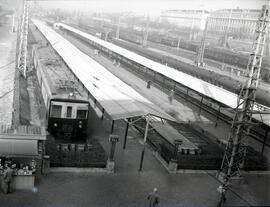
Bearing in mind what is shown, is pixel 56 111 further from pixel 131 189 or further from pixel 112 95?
pixel 131 189

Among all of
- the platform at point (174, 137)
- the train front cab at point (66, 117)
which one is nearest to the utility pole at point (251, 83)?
the platform at point (174, 137)

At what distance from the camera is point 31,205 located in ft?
45.0

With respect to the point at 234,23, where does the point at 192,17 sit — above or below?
above

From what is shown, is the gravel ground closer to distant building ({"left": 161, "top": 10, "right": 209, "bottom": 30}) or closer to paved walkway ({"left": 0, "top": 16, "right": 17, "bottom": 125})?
paved walkway ({"left": 0, "top": 16, "right": 17, "bottom": 125})

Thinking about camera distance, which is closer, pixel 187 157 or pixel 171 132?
pixel 187 157

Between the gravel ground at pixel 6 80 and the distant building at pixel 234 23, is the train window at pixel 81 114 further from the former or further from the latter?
the distant building at pixel 234 23

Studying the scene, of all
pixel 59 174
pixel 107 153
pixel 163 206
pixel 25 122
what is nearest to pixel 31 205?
pixel 59 174

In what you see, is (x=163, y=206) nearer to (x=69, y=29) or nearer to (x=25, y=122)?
(x=25, y=122)

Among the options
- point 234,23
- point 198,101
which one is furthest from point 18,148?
point 234,23

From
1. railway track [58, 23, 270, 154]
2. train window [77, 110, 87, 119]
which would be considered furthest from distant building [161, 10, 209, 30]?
train window [77, 110, 87, 119]

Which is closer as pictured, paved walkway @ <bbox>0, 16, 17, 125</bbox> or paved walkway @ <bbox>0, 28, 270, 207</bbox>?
paved walkway @ <bbox>0, 28, 270, 207</bbox>

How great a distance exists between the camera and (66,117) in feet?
68.5

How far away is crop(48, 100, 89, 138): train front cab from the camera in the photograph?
2073 cm

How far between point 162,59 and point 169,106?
19.8m
